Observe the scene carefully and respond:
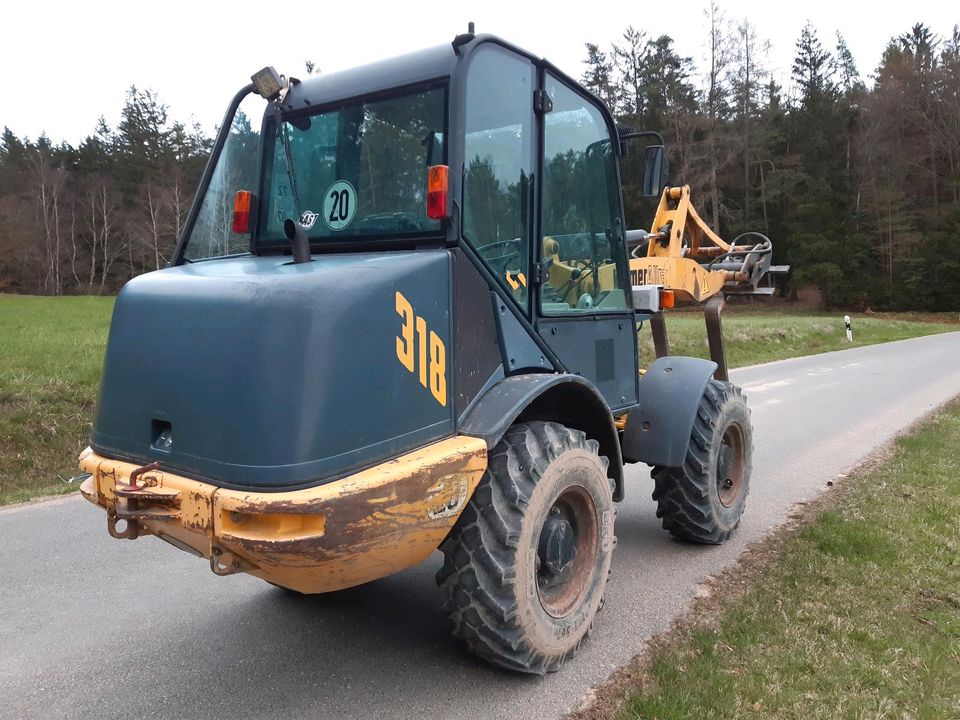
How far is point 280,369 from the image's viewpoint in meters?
2.48

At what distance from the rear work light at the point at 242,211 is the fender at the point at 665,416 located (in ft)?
8.12

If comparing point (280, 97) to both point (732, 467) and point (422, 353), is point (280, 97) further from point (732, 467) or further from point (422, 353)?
point (732, 467)

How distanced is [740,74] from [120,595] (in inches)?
1806

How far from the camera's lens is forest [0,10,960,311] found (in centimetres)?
4334

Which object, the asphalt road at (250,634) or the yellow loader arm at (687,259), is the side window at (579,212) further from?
the asphalt road at (250,634)

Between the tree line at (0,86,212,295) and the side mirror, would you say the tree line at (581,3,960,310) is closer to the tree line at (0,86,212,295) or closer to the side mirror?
the tree line at (0,86,212,295)

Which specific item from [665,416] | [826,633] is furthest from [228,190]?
[826,633]

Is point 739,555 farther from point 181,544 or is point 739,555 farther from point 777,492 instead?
point 181,544

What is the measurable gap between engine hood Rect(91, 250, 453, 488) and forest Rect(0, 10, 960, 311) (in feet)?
130

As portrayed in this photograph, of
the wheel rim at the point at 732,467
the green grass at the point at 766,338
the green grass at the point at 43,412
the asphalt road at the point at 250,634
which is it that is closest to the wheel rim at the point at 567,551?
the asphalt road at the point at 250,634

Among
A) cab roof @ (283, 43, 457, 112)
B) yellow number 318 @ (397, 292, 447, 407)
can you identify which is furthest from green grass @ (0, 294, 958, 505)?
yellow number 318 @ (397, 292, 447, 407)

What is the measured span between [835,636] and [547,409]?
173 cm

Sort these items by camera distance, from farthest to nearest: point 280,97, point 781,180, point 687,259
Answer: point 781,180 → point 687,259 → point 280,97

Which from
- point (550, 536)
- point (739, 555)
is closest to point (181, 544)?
point (550, 536)
